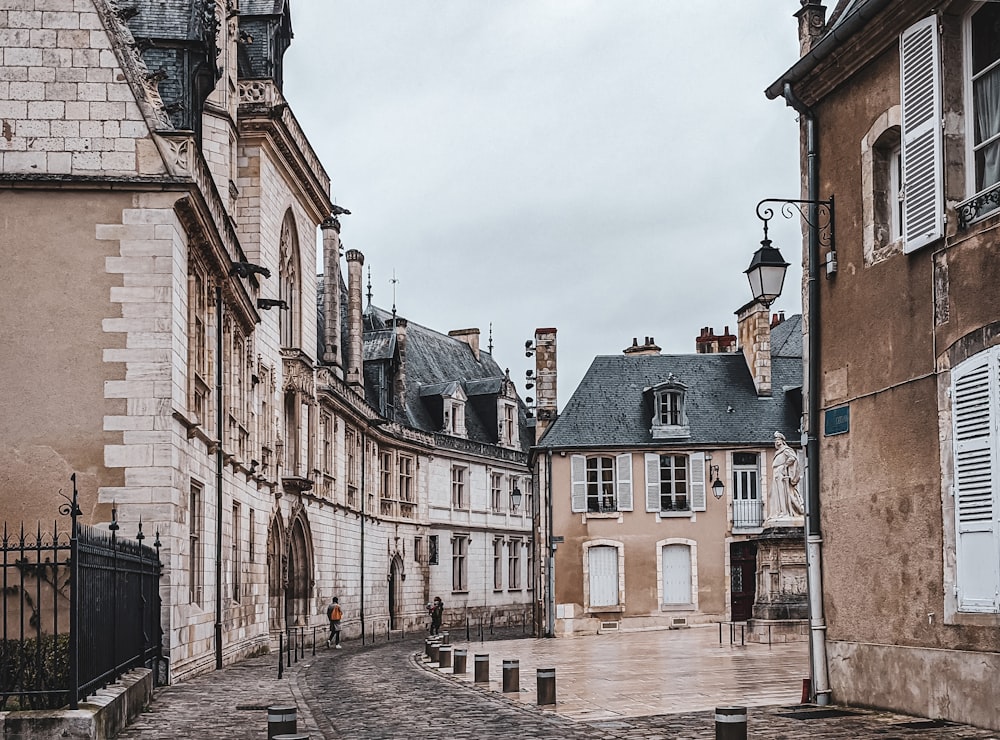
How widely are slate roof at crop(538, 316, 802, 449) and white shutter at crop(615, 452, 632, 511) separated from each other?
1.50 feet

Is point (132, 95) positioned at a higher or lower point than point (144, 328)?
higher

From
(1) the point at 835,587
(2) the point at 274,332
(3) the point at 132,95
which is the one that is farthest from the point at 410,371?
(1) the point at 835,587

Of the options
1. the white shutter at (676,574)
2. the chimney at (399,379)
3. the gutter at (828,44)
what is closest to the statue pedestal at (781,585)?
the white shutter at (676,574)

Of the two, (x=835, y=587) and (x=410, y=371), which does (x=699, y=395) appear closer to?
(x=410, y=371)

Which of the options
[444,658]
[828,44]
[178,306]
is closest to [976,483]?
[828,44]

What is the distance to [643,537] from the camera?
38.8 m

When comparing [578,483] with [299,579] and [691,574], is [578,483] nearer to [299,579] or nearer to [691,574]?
[691,574]

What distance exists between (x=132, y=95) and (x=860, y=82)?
884cm

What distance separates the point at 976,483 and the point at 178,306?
10327 mm

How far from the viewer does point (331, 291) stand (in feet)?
121

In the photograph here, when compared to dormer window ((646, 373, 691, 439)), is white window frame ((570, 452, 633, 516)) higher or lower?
lower

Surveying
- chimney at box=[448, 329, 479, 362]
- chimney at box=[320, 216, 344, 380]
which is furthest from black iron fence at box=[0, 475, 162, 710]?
chimney at box=[448, 329, 479, 362]

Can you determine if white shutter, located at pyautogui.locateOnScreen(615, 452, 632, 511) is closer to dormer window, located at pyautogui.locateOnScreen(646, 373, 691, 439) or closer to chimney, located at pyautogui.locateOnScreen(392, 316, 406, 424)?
dormer window, located at pyautogui.locateOnScreen(646, 373, 691, 439)

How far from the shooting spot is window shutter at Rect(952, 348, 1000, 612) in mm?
10312
